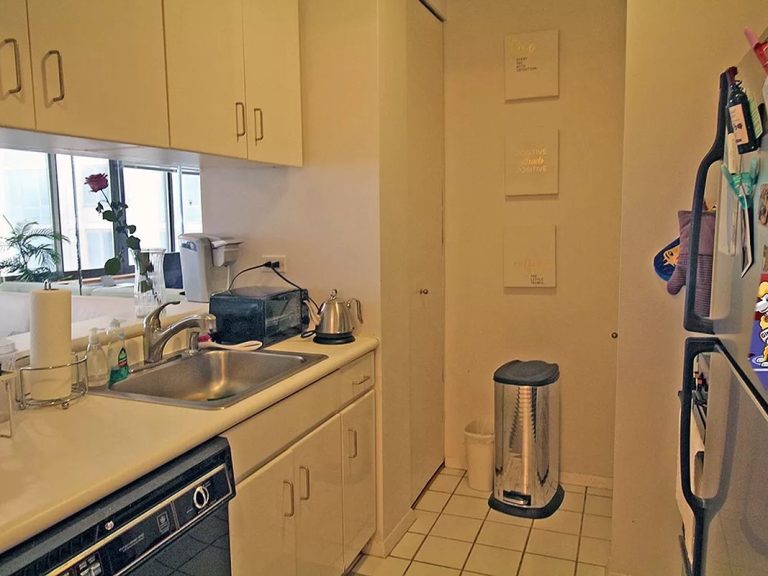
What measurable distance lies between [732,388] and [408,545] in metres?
1.94

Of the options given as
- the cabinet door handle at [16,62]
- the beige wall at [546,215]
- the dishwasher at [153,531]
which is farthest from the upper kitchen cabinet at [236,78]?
the beige wall at [546,215]

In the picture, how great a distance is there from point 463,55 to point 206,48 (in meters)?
1.61

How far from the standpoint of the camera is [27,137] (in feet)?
4.90

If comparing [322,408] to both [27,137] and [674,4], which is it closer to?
[27,137]

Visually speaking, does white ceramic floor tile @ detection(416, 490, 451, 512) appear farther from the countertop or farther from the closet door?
the countertop

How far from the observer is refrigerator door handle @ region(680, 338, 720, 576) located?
118cm

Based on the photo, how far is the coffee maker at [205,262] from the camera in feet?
8.11

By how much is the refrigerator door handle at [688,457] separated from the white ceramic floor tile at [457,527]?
1.41 m

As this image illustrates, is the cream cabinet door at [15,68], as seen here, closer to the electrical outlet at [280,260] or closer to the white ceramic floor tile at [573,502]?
the electrical outlet at [280,260]

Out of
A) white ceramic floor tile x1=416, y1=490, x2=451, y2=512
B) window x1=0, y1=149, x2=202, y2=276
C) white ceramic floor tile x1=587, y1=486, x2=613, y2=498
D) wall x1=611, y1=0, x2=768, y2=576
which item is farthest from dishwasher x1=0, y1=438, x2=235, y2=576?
window x1=0, y1=149, x2=202, y2=276

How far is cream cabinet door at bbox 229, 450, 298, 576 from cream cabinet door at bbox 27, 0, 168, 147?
96 centimetres

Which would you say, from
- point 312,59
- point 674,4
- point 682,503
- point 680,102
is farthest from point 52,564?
point 674,4

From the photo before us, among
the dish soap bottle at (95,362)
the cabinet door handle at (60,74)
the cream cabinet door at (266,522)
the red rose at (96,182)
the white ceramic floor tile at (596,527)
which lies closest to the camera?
the cabinet door handle at (60,74)

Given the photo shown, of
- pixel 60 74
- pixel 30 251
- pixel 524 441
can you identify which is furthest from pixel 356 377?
pixel 30 251
